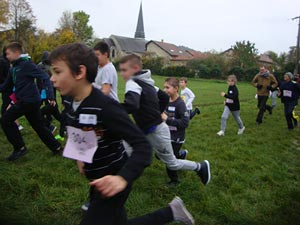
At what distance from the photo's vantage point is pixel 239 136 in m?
8.75

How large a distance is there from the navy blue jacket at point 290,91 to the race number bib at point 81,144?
30.0 feet

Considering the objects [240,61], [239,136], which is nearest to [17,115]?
[239,136]

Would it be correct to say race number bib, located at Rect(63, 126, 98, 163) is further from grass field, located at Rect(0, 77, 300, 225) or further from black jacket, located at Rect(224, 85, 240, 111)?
black jacket, located at Rect(224, 85, 240, 111)

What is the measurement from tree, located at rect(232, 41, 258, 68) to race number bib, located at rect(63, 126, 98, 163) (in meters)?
62.7

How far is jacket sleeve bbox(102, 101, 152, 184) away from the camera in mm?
2100

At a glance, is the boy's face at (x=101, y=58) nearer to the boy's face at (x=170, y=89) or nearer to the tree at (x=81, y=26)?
the boy's face at (x=170, y=89)

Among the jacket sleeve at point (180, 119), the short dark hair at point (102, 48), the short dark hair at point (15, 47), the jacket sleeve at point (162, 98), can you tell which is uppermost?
the short dark hair at point (102, 48)

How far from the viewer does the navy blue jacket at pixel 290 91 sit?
9961 millimetres

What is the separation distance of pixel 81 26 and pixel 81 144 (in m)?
71.8

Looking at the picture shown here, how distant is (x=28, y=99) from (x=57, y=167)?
1275mm

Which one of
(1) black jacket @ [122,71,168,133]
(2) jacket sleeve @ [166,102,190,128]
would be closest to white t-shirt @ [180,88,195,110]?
(2) jacket sleeve @ [166,102,190,128]

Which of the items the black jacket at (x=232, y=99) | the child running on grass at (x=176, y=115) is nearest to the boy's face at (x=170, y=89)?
the child running on grass at (x=176, y=115)

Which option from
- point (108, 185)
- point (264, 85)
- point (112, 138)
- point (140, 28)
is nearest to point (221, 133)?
point (264, 85)

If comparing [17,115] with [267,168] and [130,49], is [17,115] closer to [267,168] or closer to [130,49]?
[267,168]
